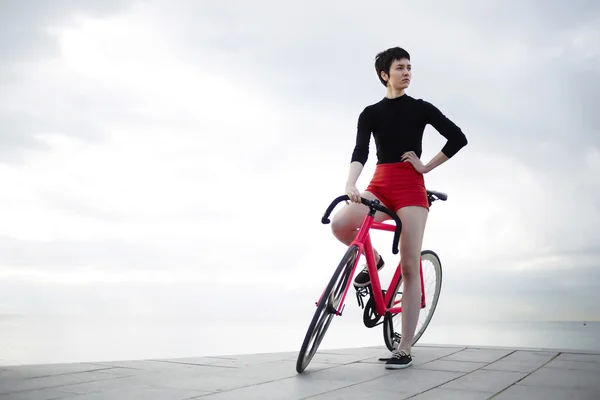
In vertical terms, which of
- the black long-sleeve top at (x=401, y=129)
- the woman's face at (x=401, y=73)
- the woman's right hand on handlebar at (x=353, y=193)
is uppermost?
the woman's face at (x=401, y=73)

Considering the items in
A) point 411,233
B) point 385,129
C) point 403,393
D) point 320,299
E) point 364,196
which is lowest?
point 403,393

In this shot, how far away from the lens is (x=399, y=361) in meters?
3.60

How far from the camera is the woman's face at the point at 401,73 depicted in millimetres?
3592

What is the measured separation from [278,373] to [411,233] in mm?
1232

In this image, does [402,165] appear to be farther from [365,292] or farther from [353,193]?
[365,292]

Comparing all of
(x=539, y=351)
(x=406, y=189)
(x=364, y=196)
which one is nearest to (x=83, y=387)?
(x=364, y=196)

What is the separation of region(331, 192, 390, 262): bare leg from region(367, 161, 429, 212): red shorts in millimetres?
95

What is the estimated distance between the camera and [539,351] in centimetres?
439

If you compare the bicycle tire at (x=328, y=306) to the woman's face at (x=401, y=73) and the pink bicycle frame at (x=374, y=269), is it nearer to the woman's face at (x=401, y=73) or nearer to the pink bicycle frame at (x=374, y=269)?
the pink bicycle frame at (x=374, y=269)

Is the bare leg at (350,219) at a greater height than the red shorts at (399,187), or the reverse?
the red shorts at (399,187)

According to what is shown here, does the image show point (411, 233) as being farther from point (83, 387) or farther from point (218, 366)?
point (83, 387)

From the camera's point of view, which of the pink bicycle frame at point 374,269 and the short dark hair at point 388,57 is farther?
the short dark hair at point 388,57

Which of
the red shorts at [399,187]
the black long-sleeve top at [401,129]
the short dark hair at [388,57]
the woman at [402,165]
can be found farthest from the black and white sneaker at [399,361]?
the short dark hair at [388,57]

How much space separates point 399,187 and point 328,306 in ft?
3.09
